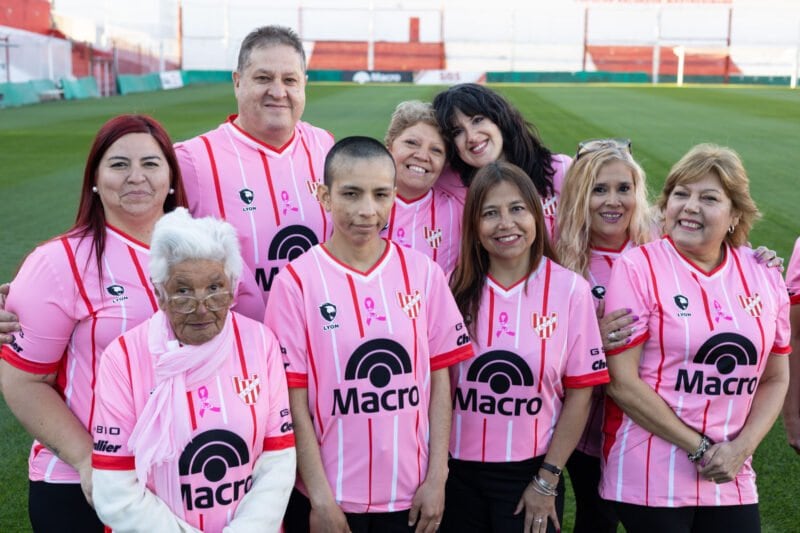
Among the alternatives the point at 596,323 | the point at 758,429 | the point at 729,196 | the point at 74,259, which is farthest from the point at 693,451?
the point at 74,259

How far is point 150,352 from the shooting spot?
89.6 inches

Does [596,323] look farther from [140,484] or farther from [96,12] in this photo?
[96,12]

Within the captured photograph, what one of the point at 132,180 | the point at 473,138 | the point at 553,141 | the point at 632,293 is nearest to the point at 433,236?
the point at 473,138

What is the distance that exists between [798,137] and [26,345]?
56.9 ft

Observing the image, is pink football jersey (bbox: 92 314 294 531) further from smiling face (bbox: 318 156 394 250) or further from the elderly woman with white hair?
smiling face (bbox: 318 156 394 250)

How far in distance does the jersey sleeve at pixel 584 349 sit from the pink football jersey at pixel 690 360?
0.06 meters

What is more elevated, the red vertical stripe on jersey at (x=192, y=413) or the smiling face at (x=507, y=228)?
the smiling face at (x=507, y=228)

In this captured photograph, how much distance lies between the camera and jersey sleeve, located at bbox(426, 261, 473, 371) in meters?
2.68

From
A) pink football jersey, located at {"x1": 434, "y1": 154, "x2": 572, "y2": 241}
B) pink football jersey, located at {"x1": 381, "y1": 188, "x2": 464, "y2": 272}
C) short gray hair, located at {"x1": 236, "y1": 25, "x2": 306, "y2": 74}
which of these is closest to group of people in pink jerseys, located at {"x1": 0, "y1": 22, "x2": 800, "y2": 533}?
short gray hair, located at {"x1": 236, "y1": 25, "x2": 306, "y2": 74}

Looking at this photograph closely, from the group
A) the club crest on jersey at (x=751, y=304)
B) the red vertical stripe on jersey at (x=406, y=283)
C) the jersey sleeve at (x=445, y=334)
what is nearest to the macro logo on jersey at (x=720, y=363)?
the club crest on jersey at (x=751, y=304)

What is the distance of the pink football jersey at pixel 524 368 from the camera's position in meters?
2.75

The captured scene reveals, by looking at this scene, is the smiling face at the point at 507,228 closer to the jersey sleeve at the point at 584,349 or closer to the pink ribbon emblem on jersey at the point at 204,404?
the jersey sleeve at the point at 584,349

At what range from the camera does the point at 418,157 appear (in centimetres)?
326

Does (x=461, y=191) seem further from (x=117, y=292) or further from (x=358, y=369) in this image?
(x=117, y=292)
